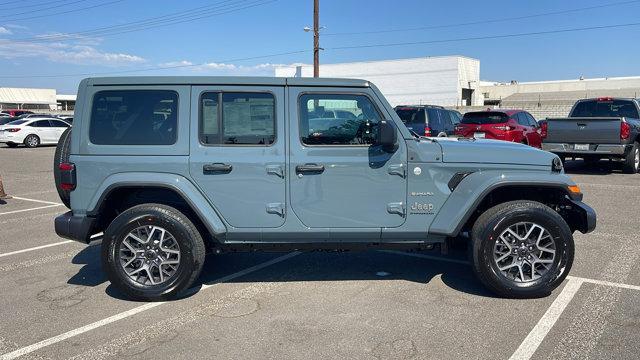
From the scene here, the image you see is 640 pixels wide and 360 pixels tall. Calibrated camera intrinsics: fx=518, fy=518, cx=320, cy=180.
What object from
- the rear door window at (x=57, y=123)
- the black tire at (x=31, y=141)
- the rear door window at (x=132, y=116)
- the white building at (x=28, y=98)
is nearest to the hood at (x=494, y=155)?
the rear door window at (x=132, y=116)

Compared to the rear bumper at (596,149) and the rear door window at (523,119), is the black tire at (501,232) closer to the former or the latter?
the rear bumper at (596,149)

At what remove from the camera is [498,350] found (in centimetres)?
358

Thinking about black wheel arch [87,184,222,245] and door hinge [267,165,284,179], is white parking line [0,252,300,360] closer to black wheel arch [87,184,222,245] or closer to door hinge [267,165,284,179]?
black wheel arch [87,184,222,245]

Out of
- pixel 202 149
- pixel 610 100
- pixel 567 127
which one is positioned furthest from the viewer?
pixel 610 100

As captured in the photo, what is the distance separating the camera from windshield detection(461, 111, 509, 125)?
46.5ft

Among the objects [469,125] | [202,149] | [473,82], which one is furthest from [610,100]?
[473,82]

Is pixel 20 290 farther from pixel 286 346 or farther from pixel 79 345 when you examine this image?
pixel 286 346

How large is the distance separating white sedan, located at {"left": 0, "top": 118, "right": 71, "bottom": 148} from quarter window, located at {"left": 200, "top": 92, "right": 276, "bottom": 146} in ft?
79.9

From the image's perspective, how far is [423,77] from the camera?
64.3 metres

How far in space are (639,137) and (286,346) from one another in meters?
12.3

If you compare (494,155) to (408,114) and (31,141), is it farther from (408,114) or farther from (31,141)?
(31,141)

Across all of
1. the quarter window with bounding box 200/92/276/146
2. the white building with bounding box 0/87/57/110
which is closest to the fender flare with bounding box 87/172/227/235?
the quarter window with bounding box 200/92/276/146

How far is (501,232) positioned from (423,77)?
62.3 meters

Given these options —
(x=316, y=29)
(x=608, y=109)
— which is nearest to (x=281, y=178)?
(x=608, y=109)
